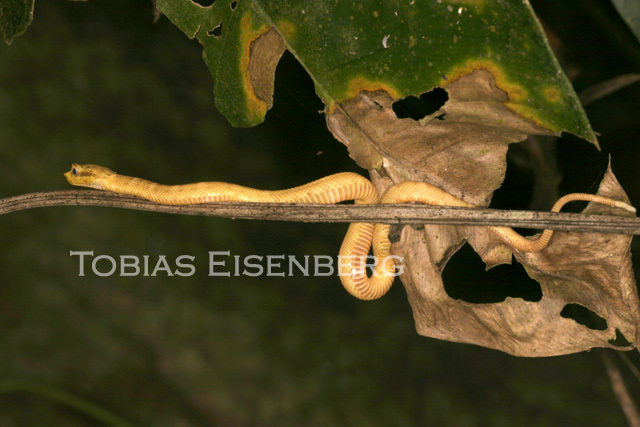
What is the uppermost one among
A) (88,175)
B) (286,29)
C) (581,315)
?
(88,175)

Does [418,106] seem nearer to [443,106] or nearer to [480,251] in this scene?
[443,106]

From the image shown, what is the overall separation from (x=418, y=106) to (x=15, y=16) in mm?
694

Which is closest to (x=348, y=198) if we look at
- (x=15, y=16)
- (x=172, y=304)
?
(x=15, y=16)

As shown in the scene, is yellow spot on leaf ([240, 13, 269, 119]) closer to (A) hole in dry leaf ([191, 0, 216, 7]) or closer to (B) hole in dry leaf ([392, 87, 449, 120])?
(A) hole in dry leaf ([191, 0, 216, 7])

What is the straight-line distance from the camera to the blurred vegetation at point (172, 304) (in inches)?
45.7

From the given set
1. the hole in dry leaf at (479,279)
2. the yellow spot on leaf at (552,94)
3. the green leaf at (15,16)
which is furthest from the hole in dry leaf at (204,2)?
the hole in dry leaf at (479,279)

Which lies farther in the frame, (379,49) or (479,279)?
(479,279)

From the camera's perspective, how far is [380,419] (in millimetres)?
1577

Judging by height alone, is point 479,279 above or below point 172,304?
below

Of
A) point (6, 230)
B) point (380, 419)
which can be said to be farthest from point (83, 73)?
point (380, 419)

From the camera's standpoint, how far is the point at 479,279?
3.30 feet

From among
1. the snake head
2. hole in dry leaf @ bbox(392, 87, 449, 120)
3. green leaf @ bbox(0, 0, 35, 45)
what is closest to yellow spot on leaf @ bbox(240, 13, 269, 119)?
hole in dry leaf @ bbox(392, 87, 449, 120)

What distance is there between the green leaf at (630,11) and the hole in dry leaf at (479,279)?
0.53 meters

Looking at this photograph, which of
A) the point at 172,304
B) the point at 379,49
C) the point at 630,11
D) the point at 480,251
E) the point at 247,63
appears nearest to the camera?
the point at 630,11
